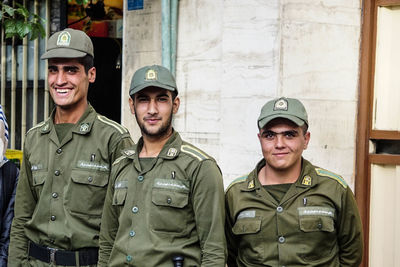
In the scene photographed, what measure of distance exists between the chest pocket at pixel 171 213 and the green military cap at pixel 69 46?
1.13m

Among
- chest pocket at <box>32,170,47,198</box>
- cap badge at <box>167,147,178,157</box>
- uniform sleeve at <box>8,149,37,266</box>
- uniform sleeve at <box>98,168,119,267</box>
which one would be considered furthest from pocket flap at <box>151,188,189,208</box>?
uniform sleeve at <box>8,149,37,266</box>

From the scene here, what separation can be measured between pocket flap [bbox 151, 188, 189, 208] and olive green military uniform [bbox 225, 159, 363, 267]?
43 centimetres

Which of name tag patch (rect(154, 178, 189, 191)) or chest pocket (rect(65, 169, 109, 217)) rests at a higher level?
name tag patch (rect(154, 178, 189, 191))

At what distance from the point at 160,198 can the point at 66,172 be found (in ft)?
2.58

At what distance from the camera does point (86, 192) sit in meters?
3.96

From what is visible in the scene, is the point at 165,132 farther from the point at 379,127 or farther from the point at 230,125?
the point at 379,127

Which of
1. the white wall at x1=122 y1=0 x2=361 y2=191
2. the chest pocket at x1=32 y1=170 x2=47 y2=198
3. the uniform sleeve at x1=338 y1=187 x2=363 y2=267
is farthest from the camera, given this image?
the white wall at x1=122 y1=0 x2=361 y2=191

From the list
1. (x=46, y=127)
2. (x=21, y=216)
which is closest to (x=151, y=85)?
(x=46, y=127)

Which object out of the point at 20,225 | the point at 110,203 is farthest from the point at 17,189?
the point at 110,203

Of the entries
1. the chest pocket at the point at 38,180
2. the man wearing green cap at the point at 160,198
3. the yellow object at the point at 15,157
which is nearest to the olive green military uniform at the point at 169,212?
Result: the man wearing green cap at the point at 160,198

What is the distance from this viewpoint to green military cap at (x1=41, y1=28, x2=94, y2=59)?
4.03m

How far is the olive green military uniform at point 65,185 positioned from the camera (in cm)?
393

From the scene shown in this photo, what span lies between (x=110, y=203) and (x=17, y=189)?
0.78 metres

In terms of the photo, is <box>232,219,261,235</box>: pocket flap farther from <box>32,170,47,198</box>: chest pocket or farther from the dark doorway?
the dark doorway
